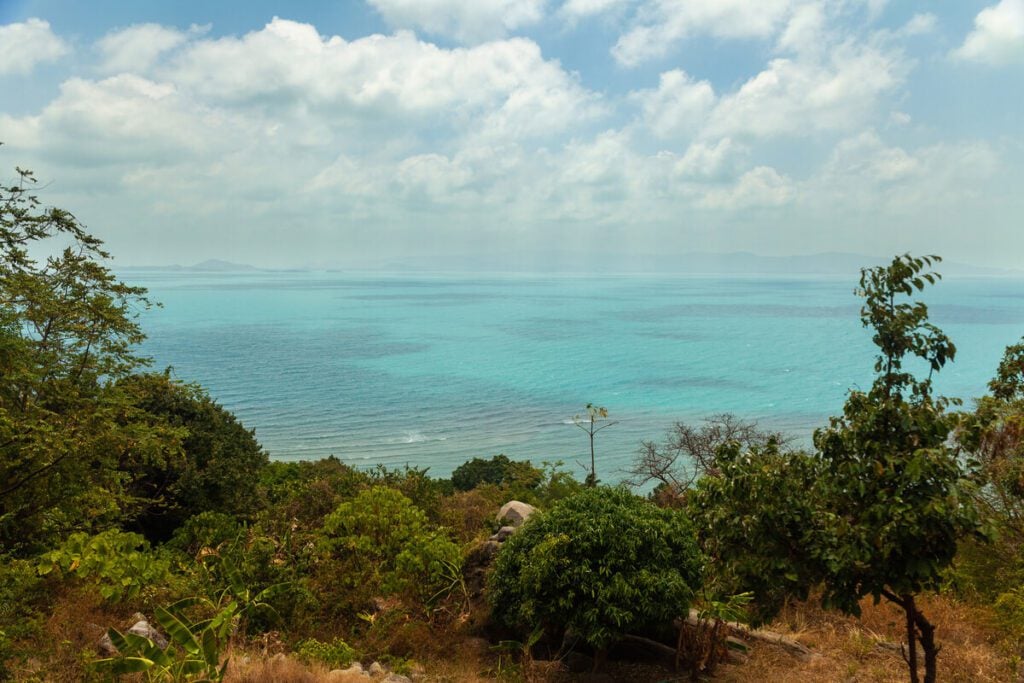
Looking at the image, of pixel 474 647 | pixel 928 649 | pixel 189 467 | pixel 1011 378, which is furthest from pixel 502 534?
pixel 1011 378

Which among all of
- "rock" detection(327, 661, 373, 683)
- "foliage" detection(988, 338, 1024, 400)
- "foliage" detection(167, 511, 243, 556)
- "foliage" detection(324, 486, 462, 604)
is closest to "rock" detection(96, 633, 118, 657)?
"rock" detection(327, 661, 373, 683)

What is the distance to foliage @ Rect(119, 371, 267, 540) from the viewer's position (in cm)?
1452

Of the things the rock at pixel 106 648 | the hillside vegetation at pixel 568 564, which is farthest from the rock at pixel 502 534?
the rock at pixel 106 648

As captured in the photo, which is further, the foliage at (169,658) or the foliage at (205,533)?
the foliage at (205,533)

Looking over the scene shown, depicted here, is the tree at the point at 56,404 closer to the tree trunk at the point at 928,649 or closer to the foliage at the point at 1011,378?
the tree trunk at the point at 928,649

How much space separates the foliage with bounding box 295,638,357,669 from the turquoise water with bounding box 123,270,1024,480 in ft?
34.7

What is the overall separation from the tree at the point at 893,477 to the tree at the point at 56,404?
8.83 meters

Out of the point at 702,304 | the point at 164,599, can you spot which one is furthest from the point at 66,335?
the point at 702,304

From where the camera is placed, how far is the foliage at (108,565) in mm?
9406

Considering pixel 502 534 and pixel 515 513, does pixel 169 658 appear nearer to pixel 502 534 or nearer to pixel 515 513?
pixel 502 534

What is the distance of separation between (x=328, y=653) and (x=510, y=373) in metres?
56.8

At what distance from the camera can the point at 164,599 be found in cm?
945

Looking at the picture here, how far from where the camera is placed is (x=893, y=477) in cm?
546

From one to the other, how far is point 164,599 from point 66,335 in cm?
716
